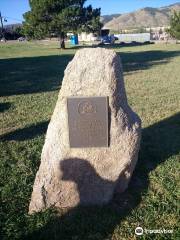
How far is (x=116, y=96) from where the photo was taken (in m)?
5.03

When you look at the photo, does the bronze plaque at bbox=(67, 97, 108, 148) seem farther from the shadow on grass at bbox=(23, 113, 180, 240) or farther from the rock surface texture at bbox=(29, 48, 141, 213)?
the shadow on grass at bbox=(23, 113, 180, 240)

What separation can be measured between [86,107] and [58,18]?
132 feet

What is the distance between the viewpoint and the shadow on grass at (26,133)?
7.95m

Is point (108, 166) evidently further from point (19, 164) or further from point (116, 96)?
point (19, 164)

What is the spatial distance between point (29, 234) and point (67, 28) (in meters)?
41.4

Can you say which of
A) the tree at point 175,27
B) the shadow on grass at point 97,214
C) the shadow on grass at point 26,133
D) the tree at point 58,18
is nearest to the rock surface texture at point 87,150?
the shadow on grass at point 97,214

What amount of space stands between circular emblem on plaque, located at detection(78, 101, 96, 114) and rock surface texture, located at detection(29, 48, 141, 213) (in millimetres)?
113

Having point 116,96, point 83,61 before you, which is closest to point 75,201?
point 116,96

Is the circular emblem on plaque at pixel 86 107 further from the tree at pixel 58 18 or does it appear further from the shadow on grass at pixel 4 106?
the tree at pixel 58 18

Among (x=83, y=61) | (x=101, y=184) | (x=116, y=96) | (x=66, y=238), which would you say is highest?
(x=83, y=61)

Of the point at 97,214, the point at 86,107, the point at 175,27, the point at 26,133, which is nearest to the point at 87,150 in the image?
the point at 86,107

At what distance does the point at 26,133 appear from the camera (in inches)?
325

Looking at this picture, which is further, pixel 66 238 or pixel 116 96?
pixel 116 96

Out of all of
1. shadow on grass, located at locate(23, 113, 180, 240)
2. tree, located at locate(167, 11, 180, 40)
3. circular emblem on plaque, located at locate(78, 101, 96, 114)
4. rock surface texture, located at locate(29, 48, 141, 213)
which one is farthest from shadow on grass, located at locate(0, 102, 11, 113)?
tree, located at locate(167, 11, 180, 40)
